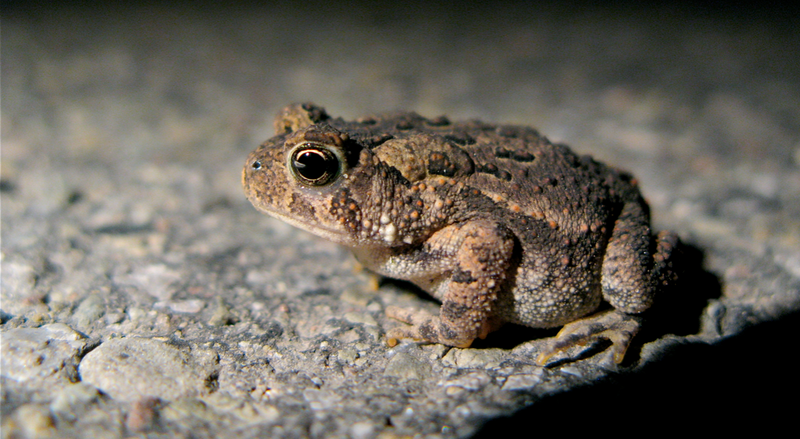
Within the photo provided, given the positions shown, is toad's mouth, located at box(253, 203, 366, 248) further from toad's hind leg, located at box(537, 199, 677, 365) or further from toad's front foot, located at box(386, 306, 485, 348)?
toad's hind leg, located at box(537, 199, 677, 365)

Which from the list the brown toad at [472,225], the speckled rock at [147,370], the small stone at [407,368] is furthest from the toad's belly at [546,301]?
the speckled rock at [147,370]

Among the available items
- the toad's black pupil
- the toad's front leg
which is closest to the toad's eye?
the toad's black pupil

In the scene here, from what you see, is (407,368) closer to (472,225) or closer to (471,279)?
(471,279)

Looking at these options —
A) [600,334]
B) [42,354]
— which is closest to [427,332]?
[600,334]

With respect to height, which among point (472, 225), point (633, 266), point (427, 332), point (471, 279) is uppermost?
point (633, 266)

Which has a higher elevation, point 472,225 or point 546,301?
point 472,225

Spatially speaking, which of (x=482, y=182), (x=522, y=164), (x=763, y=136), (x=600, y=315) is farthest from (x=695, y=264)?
(x=763, y=136)

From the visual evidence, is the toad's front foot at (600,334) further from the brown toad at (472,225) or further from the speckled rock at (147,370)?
the speckled rock at (147,370)
